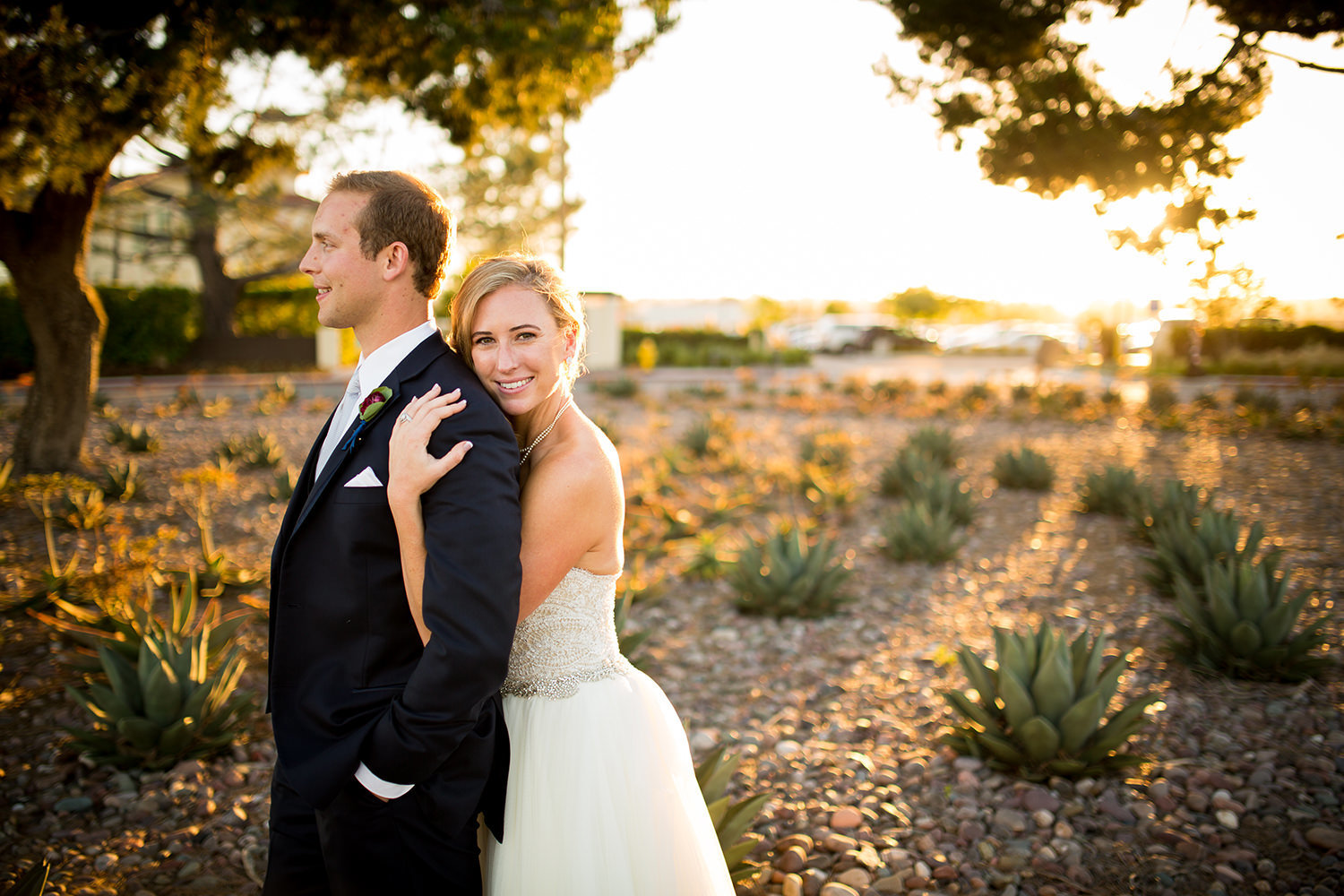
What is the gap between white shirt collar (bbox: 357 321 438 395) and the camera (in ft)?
5.76

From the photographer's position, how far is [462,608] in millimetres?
1425

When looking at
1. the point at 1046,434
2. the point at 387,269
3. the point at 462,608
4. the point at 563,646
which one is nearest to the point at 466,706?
the point at 462,608

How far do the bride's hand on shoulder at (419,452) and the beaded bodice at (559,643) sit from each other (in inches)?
19.1

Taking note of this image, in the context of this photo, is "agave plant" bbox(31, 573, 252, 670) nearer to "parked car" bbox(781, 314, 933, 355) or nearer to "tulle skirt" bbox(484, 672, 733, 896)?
"tulle skirt" bbox(484, 672, 733, 896)

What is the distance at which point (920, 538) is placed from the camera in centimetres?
622

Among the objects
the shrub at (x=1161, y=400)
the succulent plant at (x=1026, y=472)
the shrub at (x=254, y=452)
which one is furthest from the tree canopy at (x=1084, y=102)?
the shrub at (x=1161, y=400)

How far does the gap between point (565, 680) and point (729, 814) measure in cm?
119

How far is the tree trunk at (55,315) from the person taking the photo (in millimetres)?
6395

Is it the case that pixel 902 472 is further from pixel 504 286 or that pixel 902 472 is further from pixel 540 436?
pixel 504 286

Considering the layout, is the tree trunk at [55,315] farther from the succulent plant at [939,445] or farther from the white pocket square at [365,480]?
the succulent plant at [939,445]

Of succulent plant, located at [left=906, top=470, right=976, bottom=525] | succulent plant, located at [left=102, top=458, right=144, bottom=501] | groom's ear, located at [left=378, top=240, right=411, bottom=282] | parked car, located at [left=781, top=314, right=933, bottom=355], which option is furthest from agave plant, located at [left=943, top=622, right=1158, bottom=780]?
parked car, located at [left=781, top=314, right=933, bottom=355]

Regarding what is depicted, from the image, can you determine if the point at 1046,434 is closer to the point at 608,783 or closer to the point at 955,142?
the point at 955,142

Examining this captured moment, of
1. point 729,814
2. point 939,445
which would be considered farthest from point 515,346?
point 939,445

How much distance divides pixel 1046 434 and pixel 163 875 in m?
11.8
